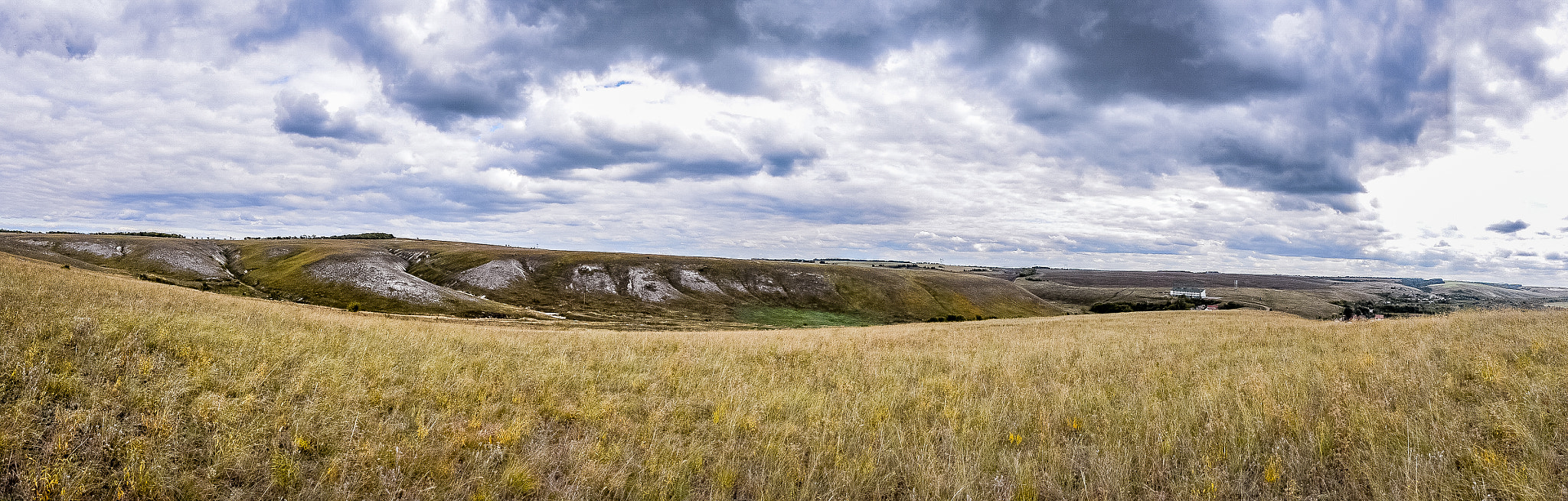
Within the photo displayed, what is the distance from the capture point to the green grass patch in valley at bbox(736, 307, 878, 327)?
109688 mm

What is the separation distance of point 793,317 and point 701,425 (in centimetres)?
11101

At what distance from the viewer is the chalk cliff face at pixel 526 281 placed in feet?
300

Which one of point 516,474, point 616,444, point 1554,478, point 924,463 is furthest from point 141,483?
point 1554,478

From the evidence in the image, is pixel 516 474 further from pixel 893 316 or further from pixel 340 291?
pixel 893 316

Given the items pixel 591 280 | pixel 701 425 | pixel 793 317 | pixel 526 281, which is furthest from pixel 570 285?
pixel 701 425

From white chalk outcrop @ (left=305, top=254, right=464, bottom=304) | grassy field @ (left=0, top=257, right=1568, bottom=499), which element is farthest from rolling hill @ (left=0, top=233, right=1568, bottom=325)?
grassy field @ (left=0, top=257, right=1568, bottom=499)

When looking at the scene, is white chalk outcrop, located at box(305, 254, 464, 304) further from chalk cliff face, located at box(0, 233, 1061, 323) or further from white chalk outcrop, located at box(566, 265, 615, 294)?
white chalk outcrop, located at box(566, 265, 615, 294)

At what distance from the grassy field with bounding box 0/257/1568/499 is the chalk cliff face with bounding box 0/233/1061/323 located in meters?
79.5

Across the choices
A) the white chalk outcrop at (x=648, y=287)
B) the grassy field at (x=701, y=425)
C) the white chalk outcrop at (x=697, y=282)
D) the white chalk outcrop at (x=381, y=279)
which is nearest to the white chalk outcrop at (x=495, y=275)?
the white chalk outcrop at (x=381, y=279)

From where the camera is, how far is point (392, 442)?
5.94m

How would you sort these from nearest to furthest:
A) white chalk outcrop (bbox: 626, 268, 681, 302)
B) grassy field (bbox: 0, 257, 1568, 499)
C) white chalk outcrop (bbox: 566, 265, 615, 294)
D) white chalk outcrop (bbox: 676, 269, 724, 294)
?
grassy field (bbox: 0, 257, 1568, 499) → white chalk outcrop (bbox: 626, 268, 681, 302) → white chalk outcrop (bbox: 566, 265, 615, 294) → white chalk outcrop (bbox: 676, 269, 724, 294)

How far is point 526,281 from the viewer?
120 metres

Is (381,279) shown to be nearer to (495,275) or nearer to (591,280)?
(495,275)

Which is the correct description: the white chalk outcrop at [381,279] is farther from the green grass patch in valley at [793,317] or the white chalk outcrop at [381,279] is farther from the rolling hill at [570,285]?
the green grass patch in valley at [793,317]
